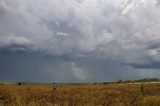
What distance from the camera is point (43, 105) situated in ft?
92.2

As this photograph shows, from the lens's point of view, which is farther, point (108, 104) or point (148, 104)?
point (148, 104)

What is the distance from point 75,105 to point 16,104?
17.3ft

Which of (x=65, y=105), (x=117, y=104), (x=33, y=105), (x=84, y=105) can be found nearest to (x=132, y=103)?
(x=117, y=104)

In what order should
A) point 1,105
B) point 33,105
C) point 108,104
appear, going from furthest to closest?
1. point 108,104
2. point 1,105
3. point 33,105

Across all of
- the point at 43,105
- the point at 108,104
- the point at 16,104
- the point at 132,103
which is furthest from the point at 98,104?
the point at 16,104

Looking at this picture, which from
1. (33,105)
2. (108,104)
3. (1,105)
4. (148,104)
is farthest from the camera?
(148,104)

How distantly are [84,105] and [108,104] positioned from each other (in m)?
2.26

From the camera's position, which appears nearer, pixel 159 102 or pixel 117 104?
pixel 117 104

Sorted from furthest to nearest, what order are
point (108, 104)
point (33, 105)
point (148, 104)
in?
point (148, 104) < point (108, 104) < point (33, 105)

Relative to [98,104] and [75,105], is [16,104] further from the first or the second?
[98,104]

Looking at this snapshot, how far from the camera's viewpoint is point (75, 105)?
3017cm

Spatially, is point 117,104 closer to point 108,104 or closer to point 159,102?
point 108,104

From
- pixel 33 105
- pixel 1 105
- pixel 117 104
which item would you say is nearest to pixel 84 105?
pixel 117 104

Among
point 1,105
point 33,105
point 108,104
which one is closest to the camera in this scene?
point 33,105
